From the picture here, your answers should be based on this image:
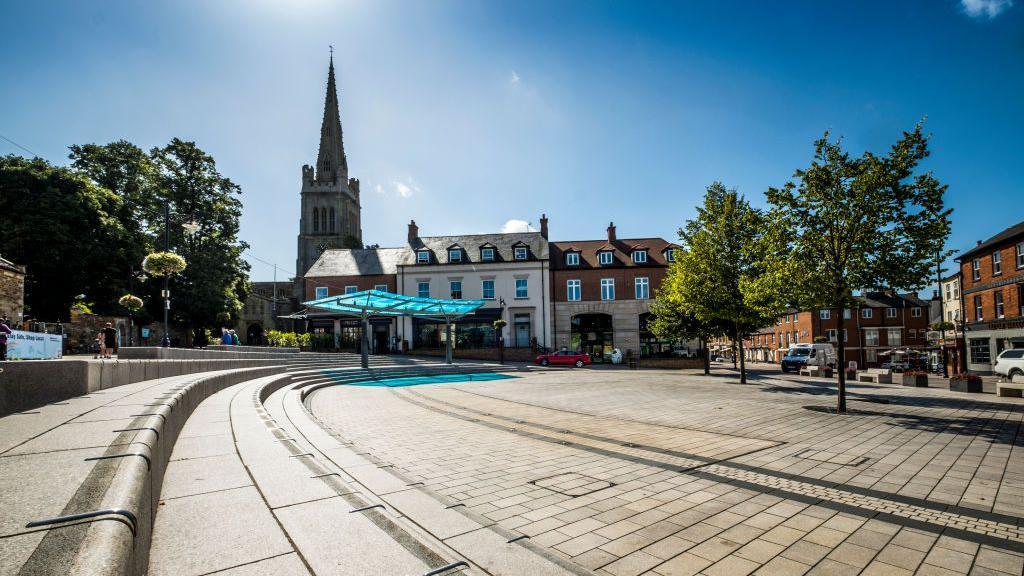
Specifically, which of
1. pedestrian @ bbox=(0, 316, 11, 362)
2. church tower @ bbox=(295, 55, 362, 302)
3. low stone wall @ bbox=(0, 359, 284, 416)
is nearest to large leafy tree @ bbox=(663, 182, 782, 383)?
low stone wall @ bbox=(0, 359, 284, 416)

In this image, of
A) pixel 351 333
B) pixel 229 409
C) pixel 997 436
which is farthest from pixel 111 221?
pixel 997 436

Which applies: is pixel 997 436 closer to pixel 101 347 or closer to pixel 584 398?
pixel 584 398

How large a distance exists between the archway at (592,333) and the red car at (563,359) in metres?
5.52

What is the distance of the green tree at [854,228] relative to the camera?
11586 millimetres

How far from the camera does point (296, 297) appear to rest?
7025 centimetres

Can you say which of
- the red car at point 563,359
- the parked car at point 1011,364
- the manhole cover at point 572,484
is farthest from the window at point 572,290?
the manhole cover at point 572,484

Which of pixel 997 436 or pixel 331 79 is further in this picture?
pixel 331 79

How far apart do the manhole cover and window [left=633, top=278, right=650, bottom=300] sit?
37.8 m

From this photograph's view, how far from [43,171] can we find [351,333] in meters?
23.1

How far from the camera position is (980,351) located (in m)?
34.8

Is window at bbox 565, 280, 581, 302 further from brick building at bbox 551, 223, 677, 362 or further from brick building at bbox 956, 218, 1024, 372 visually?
brick building at bbox 956, 218, 1024, 372

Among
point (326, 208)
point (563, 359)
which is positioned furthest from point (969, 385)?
point (326, 208)

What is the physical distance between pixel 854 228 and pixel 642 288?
3058cm

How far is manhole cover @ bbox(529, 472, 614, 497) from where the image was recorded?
540cm
